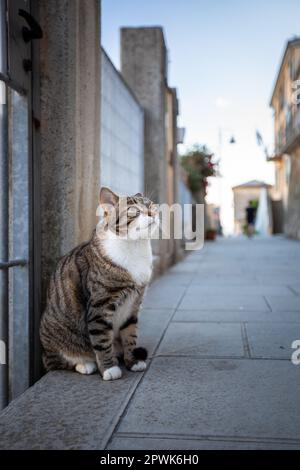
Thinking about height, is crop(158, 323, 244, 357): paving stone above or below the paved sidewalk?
above

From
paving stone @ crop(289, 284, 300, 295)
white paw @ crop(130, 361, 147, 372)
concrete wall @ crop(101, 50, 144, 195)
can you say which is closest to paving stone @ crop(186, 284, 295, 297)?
paving stone @ crop(289, 284, 300, 295)

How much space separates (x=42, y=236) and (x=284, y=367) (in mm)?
1535

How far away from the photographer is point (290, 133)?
21062mm

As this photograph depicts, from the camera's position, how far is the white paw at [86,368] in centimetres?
232

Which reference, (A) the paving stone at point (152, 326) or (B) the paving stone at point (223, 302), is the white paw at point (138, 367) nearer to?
(A) the paving stone at point (152, 326)

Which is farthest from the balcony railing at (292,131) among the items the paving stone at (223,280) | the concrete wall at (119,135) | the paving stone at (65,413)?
the paving stone at (65,413)

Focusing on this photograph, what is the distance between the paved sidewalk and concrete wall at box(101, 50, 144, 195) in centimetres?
145

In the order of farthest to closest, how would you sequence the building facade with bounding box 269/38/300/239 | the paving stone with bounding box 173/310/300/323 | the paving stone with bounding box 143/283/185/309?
the building facade with bounding box 269/38/300/239, the paving stone with bounding box 143/283/185/309, the paving stone with bounding box 173/310/300/323

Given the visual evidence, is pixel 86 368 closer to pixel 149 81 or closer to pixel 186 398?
pixel 186 398

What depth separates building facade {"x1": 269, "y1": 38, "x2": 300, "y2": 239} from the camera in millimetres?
19312

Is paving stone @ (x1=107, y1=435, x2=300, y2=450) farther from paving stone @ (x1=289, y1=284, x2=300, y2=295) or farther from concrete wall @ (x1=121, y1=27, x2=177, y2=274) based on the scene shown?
concrete wall @ (x1=121, y1=27, x2=177, y2=274)

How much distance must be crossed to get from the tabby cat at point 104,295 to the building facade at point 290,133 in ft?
55.5

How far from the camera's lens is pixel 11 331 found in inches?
100
